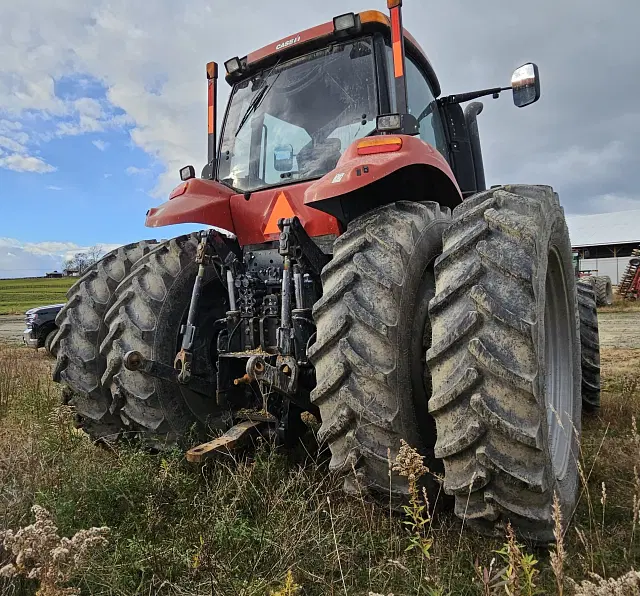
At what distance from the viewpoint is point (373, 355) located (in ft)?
7.61

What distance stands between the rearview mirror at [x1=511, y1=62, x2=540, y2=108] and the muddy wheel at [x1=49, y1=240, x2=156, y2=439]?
9.47 feet

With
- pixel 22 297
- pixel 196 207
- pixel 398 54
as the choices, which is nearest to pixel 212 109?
pixel 196 207

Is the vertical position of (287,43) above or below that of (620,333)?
above

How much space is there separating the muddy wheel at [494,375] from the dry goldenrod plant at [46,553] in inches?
49.7

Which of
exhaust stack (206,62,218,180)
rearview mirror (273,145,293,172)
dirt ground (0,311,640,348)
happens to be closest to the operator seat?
rearview mirror (273,145,293,172)

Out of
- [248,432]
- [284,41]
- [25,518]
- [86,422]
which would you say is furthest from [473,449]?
[284,41]

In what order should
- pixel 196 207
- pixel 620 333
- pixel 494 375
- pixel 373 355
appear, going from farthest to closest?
pixel 620 333
pixel 196 207
pixel 373 355
pixel 494 375

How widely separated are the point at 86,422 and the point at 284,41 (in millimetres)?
2768

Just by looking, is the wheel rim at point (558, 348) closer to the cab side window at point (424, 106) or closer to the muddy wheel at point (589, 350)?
the cab side window at point (424, 106)

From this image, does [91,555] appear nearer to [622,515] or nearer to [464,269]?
[464,269]

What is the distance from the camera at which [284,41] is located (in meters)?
3.70

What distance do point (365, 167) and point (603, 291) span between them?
22.0 metres

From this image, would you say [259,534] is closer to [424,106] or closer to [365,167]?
[365,167]

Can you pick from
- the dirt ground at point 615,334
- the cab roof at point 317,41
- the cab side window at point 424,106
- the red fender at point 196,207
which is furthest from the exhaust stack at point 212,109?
the dirt ground at point 615,334
